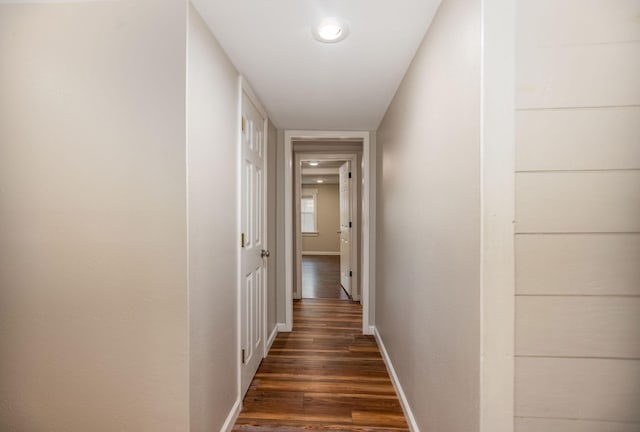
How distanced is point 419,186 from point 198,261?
1162mm

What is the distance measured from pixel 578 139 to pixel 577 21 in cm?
35

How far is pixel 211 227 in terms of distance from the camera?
1571mm

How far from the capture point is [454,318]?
1232 millimetres

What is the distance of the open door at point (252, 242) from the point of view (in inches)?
84.4

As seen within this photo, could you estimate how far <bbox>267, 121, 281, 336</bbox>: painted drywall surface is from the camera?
3.03 meters

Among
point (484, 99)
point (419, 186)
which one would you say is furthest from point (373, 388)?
point (484, 99)

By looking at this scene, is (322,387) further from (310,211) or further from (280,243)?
(310,211)

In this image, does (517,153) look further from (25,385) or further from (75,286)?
(25,385)

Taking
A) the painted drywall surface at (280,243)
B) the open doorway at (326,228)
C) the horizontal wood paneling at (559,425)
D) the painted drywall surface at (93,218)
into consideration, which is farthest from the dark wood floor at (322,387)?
the open doorway at (326,228)

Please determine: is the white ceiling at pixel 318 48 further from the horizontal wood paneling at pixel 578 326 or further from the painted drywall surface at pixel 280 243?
the horizontal wood paneling at pixel 578 326

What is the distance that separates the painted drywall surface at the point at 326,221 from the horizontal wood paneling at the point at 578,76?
29.3 feet

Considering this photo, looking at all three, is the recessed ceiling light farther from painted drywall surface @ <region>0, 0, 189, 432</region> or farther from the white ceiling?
painted drywall surface @ <region>0, 0, 189, 432</region>

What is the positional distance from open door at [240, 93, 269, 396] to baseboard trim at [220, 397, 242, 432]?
0.11 meters

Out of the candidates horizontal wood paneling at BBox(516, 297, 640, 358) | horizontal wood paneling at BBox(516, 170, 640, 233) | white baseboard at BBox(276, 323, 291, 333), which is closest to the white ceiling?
horizontal wood paneling at BBox(516, 170, 640, 233)
